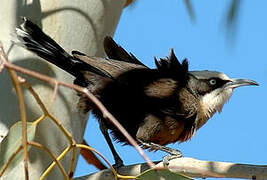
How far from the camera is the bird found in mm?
2727

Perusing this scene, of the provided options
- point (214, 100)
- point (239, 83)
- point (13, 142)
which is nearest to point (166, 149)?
point (214, 100)

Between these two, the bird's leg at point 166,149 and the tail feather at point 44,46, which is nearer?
the tail feather at point 44,46

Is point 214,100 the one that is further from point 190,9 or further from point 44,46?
point 44,46

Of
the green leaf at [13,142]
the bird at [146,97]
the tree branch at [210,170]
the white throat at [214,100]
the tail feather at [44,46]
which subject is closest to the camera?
the green leaf at [13,142]

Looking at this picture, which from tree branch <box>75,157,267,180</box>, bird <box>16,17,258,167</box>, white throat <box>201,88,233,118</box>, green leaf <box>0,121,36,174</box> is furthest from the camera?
white throat <box>201,88,233,118</box>

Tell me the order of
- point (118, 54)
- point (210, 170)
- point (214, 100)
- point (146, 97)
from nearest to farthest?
point (210, 170)
point (146, 97)
point (118, 54)
point (214, 100)

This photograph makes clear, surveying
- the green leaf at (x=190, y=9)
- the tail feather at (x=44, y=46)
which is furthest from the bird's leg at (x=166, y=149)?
the green leaf at (x=190, y=9)

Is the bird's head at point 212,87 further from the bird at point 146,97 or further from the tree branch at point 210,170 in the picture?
the tree branch at point 210,170

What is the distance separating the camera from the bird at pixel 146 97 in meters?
2.73

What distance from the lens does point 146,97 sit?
9.23 feet

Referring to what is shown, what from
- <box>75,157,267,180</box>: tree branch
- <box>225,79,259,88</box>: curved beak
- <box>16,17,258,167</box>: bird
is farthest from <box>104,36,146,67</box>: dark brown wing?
→ <box>75,157,267,180</box>: tree branch

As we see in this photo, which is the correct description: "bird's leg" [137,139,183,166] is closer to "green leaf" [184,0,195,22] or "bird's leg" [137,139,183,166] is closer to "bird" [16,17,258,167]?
"bird" [16,17,258,167]

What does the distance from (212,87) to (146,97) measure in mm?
494

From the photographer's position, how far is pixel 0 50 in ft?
4.00
